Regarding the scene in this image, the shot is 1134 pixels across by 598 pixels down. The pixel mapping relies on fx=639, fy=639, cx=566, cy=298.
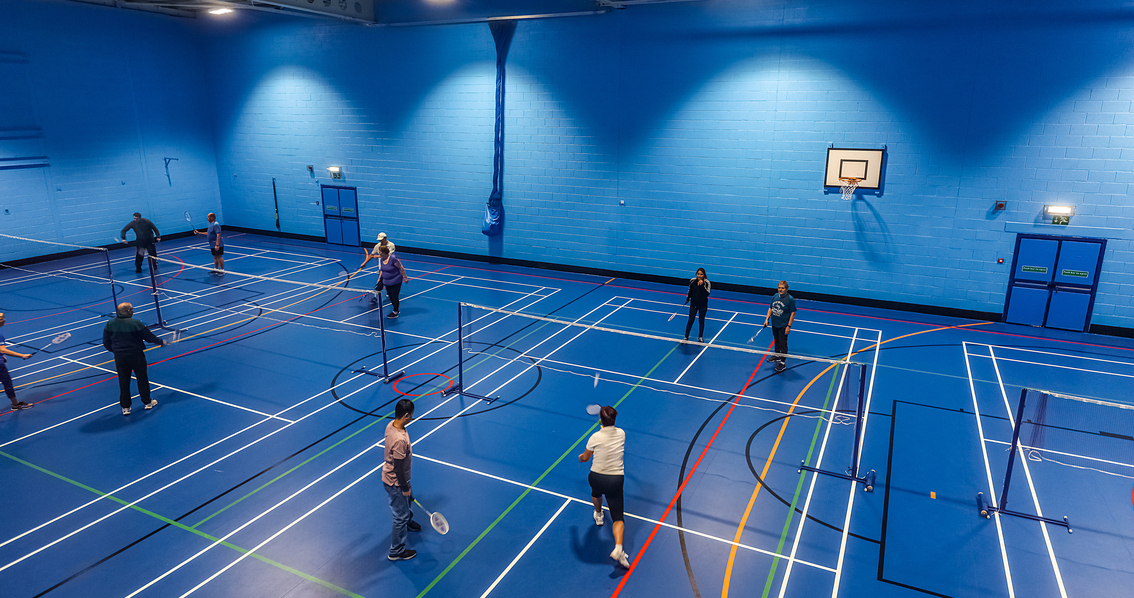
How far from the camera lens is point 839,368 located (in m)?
13.5

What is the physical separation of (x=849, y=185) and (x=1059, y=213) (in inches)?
191

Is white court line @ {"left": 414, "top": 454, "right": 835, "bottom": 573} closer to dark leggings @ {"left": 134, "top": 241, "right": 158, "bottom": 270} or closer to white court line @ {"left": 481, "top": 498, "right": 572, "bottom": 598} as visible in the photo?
white court line @ {"left": 481, "top": 498, "right": 572, "bottom": 598}

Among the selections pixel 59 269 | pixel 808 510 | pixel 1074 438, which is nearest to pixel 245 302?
→ pixel 59 269

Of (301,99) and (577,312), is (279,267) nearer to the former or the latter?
(301,99)

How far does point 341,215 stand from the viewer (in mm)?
25984

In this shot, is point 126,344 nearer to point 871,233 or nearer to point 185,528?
point 185,528

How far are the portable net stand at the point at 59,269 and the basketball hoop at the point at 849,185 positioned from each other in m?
21.0

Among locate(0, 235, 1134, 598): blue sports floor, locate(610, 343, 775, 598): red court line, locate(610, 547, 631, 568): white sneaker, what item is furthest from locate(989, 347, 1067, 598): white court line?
locate(610, 547, 631, 568): white sneaker

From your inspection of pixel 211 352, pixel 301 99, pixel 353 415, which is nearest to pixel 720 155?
pixel 353 415

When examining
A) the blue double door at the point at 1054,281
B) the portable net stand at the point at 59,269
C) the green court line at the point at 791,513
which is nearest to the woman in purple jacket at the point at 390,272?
the portable net stand at the point at 59,269

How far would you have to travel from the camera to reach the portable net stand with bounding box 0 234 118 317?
62.1 feet

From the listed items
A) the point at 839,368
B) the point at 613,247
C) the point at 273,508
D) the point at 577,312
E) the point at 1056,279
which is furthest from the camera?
the point at 613,247

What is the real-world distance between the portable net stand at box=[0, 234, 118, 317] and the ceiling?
9035 millimetres

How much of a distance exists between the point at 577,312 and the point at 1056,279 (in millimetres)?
12161
